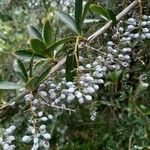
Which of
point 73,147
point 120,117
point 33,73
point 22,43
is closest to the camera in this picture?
point 33,73

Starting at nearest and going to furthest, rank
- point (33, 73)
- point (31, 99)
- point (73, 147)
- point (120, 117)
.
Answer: point (31, 99)
point (33, 73)
point (120, 117)
point (73, 147)

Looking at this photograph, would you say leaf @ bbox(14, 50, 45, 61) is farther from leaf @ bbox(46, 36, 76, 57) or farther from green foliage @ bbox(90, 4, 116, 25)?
green foliage @ bbox(90, 4, 116, 25)

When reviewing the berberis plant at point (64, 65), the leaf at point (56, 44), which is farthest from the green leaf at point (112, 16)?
the leaf at point (56, 44)

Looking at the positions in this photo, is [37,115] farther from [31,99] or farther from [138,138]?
[138,138]

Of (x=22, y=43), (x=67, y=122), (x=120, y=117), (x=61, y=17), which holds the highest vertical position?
(x=61, y=17)

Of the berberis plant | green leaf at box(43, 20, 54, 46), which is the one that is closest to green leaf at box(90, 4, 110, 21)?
the berberis plant

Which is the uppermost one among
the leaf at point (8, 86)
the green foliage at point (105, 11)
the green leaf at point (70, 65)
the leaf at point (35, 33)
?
the green foliage at point (105, 11)

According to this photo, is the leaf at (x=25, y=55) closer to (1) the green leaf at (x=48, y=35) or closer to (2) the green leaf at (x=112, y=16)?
(1) the green leaf at (x=48, y=35)

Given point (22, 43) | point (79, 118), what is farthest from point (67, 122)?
point (22, 43)
